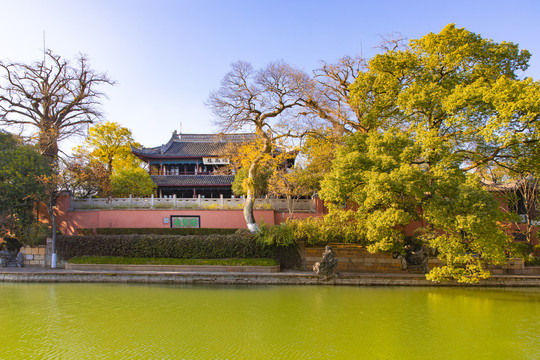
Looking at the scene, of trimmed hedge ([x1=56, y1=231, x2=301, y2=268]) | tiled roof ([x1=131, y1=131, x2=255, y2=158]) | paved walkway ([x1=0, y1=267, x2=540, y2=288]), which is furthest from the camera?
tiled roof ([x1=131, y1=131, x2=255, y2=158])

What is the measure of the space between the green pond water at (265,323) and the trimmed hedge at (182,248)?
2.56 m

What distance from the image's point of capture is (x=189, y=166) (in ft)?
90.6

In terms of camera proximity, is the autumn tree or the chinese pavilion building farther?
the chinese pavilion building

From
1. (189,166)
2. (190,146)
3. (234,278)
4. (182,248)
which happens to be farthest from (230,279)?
(190,146)

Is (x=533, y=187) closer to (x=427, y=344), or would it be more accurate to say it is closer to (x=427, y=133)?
(x=427, y=133)

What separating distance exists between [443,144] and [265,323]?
25.3ft

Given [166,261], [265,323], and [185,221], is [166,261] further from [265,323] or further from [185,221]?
[265,323]

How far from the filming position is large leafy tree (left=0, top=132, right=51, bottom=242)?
A: 44.2ft

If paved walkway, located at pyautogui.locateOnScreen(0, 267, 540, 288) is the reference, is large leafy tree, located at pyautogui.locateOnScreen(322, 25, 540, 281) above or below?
above

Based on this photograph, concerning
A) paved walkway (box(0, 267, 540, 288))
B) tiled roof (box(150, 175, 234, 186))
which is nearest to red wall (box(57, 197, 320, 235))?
paved walkway (box(0, 267, 540, 288))

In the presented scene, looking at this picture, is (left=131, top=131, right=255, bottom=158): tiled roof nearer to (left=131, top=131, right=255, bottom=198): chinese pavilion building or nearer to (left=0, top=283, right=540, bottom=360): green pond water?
(left=131, top=131, right=255, bottom=198): chinese pavilion building

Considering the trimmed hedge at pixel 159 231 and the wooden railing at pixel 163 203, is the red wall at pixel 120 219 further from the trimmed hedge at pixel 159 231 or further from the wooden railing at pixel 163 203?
the trimmed hedge at pixel 159 231

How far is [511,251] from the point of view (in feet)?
36.9

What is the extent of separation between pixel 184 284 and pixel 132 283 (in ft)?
5.55
